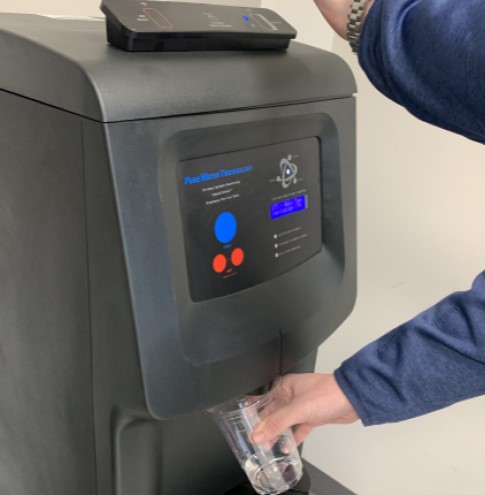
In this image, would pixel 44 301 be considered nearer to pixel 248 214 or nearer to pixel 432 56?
pixel 248 214

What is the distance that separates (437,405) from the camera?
2.28 ft

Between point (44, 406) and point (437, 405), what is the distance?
416 mm

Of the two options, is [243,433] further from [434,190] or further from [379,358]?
[434,190]

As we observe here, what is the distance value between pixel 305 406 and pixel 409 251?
643 mm

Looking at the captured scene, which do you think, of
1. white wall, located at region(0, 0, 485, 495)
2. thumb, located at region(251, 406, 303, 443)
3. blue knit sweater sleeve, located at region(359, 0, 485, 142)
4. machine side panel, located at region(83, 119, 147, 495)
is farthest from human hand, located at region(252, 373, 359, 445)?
white wall, located at region(0, 0, 485, 495)

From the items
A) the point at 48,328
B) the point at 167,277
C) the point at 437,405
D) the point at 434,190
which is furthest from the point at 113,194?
the point at 434,190

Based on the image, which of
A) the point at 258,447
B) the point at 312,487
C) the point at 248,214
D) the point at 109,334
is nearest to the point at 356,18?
the point at 248,214

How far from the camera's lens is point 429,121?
554 millimetres

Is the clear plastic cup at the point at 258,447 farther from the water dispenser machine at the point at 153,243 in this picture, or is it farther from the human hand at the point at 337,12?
the human hand at the point at 337,12

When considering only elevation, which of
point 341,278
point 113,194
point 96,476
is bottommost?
point 96,476

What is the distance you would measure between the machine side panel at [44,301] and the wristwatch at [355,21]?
24 centimetres

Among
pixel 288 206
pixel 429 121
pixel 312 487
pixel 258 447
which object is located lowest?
pixel 312 487

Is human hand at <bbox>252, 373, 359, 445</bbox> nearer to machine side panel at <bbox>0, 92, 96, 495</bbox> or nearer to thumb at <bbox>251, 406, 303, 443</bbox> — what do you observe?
thumb at <bbox>251, 406, 303, 443</bbox>

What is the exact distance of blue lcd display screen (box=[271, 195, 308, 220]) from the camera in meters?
0.68
